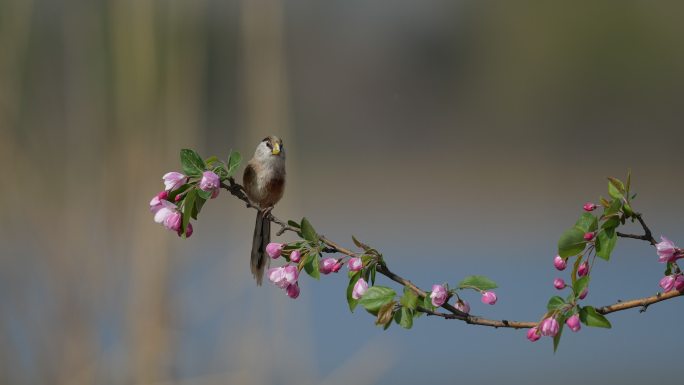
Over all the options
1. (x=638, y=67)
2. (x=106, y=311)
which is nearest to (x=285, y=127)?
(x=106, y=311)

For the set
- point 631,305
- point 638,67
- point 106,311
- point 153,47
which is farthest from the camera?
point 638,67

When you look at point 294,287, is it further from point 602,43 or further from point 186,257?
point 602,43

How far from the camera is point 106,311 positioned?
3.38 m

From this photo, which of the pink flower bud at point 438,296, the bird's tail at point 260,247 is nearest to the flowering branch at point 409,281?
the pink flower bud at point 438,296

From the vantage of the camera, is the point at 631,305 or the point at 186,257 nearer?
the point at 631,305

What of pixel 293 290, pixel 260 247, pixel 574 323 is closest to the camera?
pixel 574 323

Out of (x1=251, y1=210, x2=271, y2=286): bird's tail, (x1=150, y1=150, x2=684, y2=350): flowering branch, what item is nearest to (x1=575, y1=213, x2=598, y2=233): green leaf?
(x1=150, y1=150, x2=684, y2=350): flowering branch

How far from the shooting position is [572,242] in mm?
1318

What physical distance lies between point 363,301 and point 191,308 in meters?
2.18

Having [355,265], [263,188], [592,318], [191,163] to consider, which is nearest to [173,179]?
[191,163]

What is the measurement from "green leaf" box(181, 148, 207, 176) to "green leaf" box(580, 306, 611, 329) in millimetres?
593

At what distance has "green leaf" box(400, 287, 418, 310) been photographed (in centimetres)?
138

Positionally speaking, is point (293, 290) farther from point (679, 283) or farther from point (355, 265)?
point (679, 283)

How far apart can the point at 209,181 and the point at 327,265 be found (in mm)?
218
